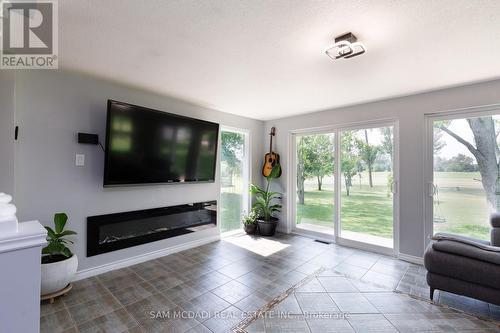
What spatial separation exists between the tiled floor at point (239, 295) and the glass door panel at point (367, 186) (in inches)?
17.5

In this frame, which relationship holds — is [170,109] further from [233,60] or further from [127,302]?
[127,302]

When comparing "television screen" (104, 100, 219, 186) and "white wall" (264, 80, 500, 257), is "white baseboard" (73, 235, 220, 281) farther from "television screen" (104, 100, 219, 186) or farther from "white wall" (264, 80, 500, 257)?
"white wall" (264, 80, 500, 257)

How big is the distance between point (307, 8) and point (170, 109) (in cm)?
250

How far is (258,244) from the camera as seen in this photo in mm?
3832

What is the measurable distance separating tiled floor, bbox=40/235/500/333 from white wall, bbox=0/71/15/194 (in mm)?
1194

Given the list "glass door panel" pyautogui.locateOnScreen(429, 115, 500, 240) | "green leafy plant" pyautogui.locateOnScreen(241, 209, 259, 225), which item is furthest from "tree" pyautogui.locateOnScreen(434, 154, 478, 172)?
"green leafy plant" pyautogui.locateOnScreen(241, 209, 259, 225)

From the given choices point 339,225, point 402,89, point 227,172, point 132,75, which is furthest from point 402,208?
point 132,75

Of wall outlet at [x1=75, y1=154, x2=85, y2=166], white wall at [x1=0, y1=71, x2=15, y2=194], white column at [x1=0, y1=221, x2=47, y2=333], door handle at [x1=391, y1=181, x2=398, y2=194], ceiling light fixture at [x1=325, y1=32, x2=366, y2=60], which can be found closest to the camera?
white column at [x1=0, y1=221, x2=47, y2=333]

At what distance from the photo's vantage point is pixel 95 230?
107 inches

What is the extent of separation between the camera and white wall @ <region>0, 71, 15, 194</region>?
2027 mm

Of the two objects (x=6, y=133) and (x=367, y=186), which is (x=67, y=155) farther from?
(x=367, y=186)

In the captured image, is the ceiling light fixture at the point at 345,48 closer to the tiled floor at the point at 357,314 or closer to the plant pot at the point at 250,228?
the tiled floor at the point at 357,314

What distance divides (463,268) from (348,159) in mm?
2107

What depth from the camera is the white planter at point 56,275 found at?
2.09 metres
